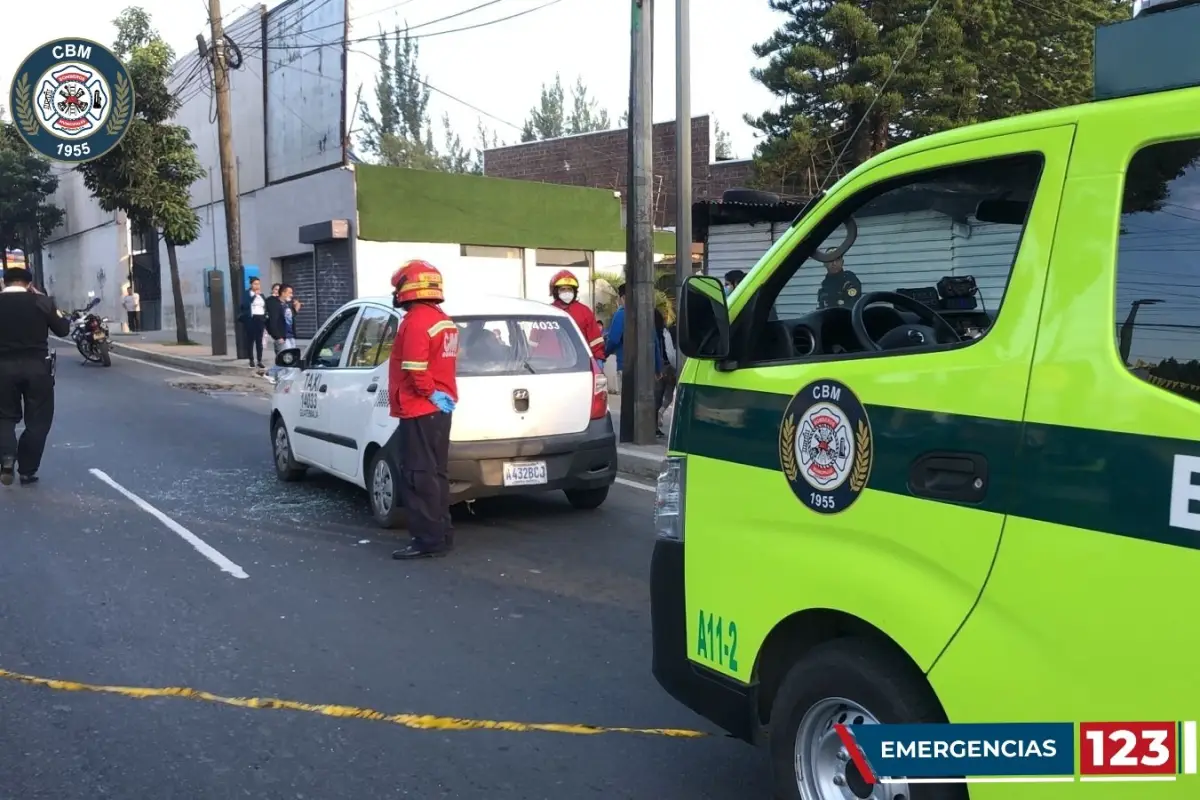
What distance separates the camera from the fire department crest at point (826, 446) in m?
2.76

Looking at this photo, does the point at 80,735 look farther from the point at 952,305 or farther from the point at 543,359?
the point at 543,359

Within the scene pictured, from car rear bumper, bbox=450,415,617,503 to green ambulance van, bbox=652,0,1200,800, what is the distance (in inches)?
150

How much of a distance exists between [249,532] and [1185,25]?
21.8ft

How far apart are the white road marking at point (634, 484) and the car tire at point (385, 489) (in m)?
2.54

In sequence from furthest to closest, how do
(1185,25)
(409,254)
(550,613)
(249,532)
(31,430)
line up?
(409,254) < (31,430) < (249,532) < (550,613) < (1185,25)

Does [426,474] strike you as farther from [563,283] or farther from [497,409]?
[563,283]

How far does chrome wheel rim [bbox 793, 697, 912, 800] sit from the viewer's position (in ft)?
9.37

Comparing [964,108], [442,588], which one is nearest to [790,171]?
[964,108]

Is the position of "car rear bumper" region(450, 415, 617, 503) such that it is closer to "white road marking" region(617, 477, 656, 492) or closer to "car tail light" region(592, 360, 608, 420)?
"car tail light" region(592, 360, 608, 420)

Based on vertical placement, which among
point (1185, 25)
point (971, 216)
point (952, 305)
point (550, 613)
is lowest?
point (550, 613)

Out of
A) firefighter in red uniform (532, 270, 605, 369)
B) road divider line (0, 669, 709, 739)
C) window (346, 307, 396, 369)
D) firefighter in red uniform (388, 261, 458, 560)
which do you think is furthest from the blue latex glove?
firefighter in red uniform (532, 270, 605, 369)

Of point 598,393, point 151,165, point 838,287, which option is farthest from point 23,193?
point 838,287

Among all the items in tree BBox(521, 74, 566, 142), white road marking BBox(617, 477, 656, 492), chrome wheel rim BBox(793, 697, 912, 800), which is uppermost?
tree BBox(521, 74, 566, 142)

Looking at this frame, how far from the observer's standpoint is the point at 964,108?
79.6 feet
